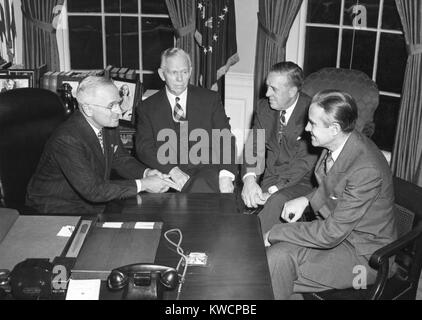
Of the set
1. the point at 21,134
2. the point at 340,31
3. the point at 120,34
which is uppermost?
the point at 340,31

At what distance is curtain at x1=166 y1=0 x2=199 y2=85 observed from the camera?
4.80m

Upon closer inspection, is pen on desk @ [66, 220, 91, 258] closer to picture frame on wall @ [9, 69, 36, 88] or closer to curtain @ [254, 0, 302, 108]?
picture frame on wall @ [9, 69, 36, 88]

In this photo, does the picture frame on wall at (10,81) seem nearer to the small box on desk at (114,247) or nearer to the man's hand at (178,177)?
the man's hand at (178,177)

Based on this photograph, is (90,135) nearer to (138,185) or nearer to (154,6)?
(138,185)

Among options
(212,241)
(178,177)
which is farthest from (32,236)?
(178,177)

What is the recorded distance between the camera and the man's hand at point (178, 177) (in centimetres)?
309

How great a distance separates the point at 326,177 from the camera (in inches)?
104

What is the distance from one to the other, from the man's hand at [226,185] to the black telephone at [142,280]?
1.42 m

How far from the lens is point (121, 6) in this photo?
516cm

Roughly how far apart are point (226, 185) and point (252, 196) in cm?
18

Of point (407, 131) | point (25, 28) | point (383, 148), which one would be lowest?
point (383, 148)
